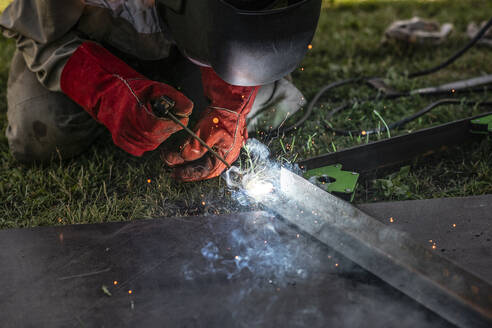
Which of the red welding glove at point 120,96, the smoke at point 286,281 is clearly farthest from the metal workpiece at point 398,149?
the red welding glove at point 120,96

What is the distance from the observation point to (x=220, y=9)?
1700 mm

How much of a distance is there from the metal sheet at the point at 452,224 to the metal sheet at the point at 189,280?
0.35 meters

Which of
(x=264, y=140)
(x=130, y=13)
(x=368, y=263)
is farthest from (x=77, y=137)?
(x=368, y=263)

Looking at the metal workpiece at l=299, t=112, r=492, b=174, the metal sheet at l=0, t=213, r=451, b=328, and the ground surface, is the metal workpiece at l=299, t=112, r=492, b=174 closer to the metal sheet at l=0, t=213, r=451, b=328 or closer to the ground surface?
the ground surface

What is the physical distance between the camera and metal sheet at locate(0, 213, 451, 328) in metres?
1.51

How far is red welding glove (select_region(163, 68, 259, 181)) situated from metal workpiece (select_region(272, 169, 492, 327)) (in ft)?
1.62

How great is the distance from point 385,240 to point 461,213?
1.78 ft

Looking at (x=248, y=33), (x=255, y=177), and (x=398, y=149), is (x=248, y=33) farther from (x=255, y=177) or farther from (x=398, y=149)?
(x=398, y=149)

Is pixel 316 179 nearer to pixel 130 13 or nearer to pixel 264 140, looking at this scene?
pixel 264 140

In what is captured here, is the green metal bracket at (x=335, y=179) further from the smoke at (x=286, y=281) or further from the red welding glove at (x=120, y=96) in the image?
the red welding glove at (x=120, y=96)

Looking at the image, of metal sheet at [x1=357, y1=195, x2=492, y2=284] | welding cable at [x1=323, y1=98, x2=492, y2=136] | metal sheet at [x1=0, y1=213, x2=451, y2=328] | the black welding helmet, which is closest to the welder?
the black welding helmet

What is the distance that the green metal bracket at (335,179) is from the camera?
6.84 feet

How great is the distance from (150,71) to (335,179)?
4.72 feet

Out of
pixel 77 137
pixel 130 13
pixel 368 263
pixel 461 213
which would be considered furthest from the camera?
pixel 77 137
